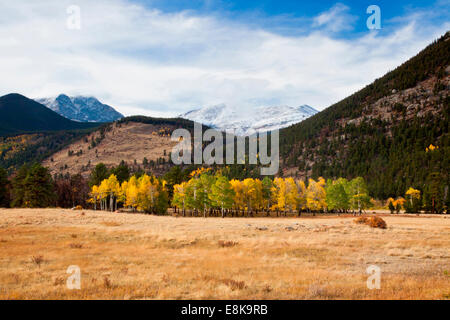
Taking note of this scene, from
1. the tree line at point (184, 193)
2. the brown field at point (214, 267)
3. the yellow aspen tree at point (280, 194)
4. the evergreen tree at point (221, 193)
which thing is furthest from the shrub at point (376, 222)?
the yellow aspen tree at point (280, 194)

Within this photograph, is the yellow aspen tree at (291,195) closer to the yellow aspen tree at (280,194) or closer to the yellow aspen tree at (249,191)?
the yellow aspen tree at (280,194)

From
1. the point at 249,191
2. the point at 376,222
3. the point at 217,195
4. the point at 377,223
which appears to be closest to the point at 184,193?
the point at 217,195

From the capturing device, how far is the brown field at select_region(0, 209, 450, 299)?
448 inches

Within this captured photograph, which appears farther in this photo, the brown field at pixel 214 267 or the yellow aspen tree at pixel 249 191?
the yellow aspen tree at pixel 249 191

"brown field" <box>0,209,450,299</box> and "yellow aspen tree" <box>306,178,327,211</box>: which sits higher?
"brown field" <box>0,209,450,299</box>

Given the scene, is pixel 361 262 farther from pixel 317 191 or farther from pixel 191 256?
pixel 317 191

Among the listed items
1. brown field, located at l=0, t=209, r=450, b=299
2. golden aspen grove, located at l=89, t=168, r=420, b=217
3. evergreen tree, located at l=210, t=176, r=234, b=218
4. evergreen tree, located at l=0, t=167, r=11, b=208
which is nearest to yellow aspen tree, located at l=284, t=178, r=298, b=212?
golden aspen grove, located at l=89, t=168, r=420, b=217

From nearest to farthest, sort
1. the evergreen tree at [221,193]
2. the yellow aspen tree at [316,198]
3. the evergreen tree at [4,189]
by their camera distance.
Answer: the evergreen tree at [4,189] → the evergreen tree at [221,193] → the yellow aspen tree at [316,198]

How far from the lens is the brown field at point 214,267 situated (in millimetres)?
11367

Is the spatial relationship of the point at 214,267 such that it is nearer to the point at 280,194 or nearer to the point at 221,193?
the point at 221,193

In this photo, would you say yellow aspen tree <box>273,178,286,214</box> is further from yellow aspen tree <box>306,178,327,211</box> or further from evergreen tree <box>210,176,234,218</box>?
evergreen tree <box>210,176,234,218</box>
